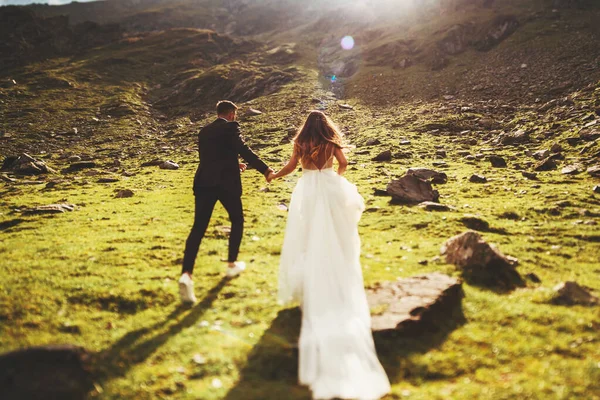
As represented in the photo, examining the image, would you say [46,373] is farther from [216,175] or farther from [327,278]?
[216,175]

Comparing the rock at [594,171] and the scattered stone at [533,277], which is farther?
the rock at [594,171]

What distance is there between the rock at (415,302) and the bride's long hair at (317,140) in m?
3.14

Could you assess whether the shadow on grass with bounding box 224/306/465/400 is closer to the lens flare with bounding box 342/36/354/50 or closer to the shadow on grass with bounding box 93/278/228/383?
the shadow on grass with bounding box 93/278/228/383

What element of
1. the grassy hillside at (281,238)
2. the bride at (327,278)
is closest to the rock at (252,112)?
the grassy hillside at (281,238)

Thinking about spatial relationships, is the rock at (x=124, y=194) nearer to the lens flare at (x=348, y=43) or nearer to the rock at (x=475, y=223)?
the rock at (x=475, y=223)

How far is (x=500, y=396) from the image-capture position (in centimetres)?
514

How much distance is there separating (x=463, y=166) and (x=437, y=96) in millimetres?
25492

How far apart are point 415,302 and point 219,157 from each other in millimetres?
5248

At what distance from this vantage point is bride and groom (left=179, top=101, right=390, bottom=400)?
17.9 feet

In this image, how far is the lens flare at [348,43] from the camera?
86125 mm

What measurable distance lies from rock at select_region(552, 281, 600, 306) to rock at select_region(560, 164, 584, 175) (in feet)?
42.1

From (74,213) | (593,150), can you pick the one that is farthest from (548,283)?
(74,213)

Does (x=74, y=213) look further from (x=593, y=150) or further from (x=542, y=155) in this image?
(x=593, y=150)

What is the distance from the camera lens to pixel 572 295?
751cm
